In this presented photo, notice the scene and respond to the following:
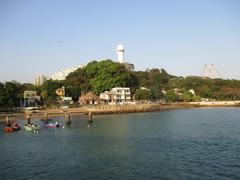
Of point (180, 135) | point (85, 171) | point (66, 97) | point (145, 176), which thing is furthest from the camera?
point (66, 97)

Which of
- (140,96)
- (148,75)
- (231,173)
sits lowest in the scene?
(231,173)

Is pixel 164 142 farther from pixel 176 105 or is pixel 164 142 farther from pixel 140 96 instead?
pixel 176 105

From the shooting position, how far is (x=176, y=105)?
102 meters

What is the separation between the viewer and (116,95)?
87.9 m

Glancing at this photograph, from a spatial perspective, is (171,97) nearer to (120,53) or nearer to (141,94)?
(141,94)

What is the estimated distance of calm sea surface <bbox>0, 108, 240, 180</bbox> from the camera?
73.0 feet

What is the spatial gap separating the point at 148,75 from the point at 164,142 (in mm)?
94823

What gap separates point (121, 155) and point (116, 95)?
198 ft

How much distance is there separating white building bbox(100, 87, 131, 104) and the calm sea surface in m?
45.7

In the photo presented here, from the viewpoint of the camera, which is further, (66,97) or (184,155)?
(66,97)

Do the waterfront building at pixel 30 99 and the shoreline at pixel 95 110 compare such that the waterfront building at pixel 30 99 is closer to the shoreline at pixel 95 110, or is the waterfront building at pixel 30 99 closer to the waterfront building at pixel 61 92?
the waterfront building at pixel 61 92

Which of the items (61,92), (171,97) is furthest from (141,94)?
(61,92)

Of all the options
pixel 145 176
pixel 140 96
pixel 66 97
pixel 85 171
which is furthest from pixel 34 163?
pixel 140 96

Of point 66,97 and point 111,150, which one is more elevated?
point 66,97
